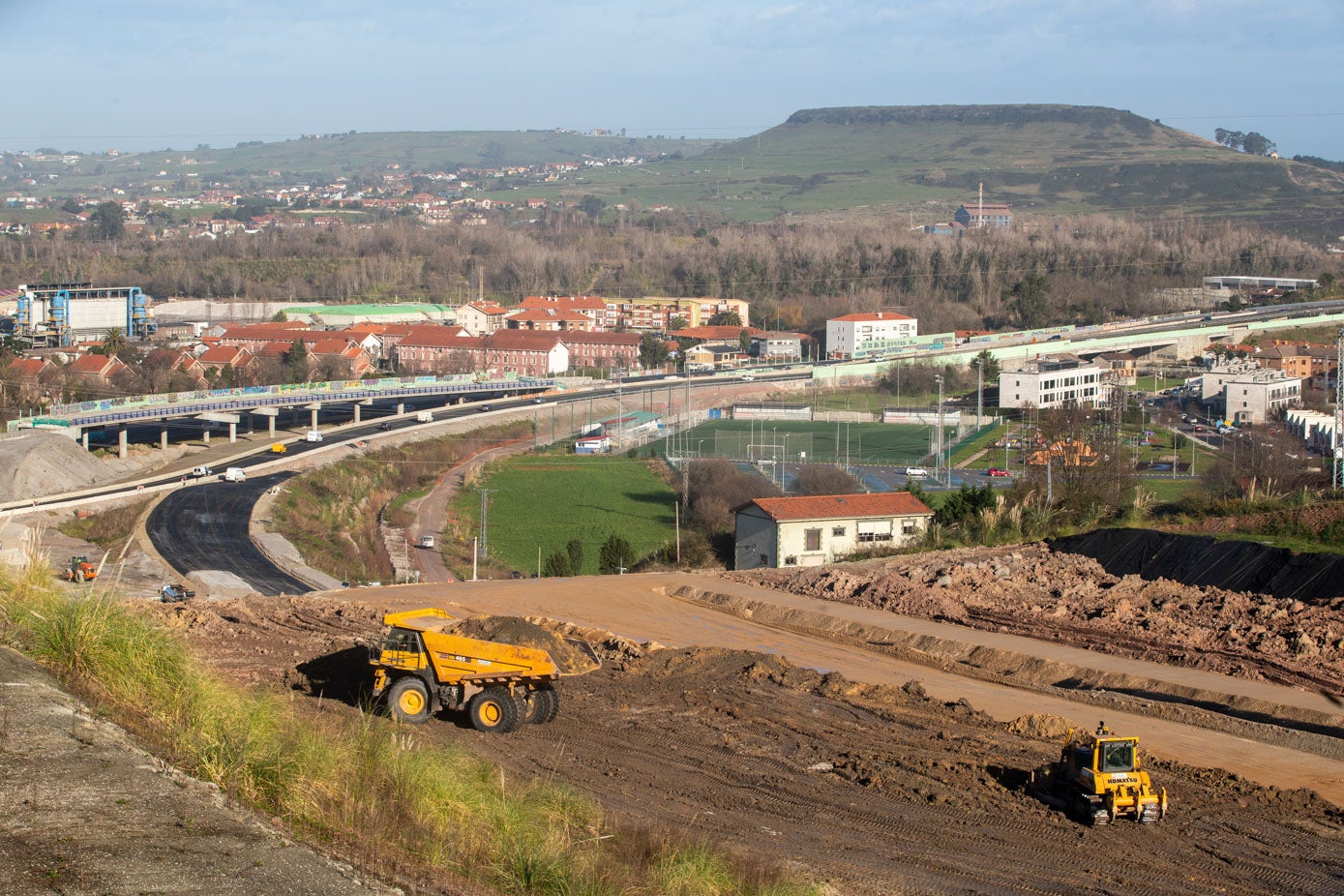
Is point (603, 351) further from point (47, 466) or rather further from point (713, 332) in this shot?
point (47, 466)

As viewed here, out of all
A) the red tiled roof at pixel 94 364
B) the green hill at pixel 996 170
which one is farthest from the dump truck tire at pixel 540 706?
the green hill at pixel 996 170

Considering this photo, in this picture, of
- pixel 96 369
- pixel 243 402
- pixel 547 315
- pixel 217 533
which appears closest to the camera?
pixel 217 533

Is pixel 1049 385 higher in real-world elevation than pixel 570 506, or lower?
higher

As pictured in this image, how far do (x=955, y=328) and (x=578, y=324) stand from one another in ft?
66.7

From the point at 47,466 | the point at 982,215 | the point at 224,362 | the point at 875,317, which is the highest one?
the point at 982,215

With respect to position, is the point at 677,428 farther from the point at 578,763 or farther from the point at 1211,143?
the point at 1211,143

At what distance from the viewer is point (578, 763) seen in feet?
24.9

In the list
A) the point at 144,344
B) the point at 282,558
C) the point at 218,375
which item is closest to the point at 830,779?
the point at 282,558

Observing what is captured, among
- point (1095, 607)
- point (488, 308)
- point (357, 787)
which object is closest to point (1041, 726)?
point (1095, 607)

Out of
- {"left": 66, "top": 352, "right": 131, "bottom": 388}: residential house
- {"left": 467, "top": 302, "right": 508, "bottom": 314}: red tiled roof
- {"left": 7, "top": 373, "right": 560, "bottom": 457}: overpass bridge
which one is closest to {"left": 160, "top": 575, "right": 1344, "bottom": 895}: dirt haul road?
{"left": 7, "top": 373, "right": 560, "bottom": 457}: overpass bridge

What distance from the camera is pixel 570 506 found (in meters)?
28.0

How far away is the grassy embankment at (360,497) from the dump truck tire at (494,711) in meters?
13.1

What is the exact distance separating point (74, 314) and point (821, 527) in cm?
4646

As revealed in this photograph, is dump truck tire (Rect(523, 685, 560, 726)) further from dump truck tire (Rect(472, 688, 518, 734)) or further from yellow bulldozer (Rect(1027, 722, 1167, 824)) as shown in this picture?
yellow bulldozer (Rect(1027, 722, 1167, 824))
